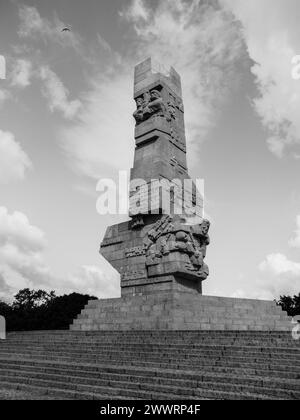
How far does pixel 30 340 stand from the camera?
1209cm

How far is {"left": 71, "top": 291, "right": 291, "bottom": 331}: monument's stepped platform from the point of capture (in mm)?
12180

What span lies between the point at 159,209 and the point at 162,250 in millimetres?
1716

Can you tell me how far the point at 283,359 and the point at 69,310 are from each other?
39.1 meters

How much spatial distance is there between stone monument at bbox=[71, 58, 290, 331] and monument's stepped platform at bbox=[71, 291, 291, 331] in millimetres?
31

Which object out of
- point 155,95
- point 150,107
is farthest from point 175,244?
point 155,95

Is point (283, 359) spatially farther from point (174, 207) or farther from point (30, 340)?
point (174, 207)

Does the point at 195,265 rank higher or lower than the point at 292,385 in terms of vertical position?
higher

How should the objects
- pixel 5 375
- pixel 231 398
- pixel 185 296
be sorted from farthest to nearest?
pixel 185 296 → pixel 5 375 → pixel 231 398

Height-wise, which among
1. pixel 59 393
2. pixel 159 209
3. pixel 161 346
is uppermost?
pixel 159 209

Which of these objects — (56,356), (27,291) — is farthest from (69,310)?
(56,356)

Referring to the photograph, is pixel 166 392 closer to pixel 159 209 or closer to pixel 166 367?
pixel 166 367

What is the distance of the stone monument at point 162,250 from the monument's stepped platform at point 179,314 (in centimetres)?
3

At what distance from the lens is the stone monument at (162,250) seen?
12.9m

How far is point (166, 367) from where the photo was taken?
698 centimetres
